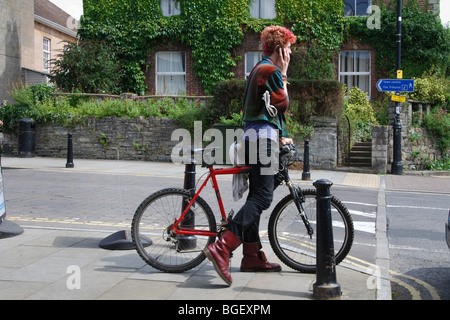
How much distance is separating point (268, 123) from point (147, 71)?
19.9 metres

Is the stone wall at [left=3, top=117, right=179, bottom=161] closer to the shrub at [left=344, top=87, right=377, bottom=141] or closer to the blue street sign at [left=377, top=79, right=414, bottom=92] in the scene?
the shrub at [left=344, top=87, right=377, bottom=141]

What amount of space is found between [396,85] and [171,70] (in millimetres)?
11222

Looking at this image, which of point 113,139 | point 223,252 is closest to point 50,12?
point 113,139

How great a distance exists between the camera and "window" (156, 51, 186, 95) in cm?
2355

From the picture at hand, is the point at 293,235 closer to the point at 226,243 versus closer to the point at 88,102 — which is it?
the point at 226,243

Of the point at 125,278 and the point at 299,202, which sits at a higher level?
the point at 299,202

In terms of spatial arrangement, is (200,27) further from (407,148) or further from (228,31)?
(407,148)

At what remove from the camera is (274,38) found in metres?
4.52

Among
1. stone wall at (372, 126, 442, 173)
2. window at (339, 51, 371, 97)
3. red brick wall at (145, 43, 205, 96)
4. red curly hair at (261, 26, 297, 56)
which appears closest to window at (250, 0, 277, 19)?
red brick wall at (145, 43, 205, 96)

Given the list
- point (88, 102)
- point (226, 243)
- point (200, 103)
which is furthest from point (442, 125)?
Result: point (226, 243)

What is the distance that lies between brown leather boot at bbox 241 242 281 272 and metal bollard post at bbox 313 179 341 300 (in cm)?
75

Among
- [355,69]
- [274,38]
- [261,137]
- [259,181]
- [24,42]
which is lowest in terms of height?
[259,181]

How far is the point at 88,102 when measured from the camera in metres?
18.7

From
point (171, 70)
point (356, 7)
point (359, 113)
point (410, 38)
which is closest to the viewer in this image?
point (359, 113)
